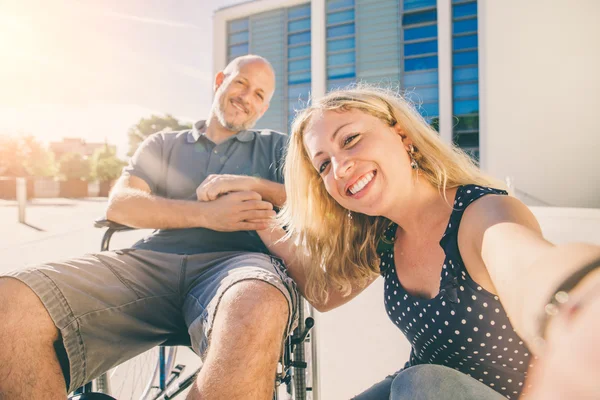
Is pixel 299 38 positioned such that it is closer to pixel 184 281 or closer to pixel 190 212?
pixel 190 212

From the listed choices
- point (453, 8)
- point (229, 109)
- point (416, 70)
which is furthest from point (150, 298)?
point (453, 8)

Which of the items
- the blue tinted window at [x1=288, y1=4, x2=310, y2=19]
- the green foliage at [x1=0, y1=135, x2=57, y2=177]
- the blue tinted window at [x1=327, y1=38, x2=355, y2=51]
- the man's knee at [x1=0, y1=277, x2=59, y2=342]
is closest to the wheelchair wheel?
the man's knee at [x1=0, y1=277, x2=59, y2=342]

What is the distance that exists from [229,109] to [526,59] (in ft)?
42.8

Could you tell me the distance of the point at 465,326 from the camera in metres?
0.86

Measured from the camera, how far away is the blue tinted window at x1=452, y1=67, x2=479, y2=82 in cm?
1232

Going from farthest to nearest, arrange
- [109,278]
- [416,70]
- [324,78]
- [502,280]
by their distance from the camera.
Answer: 1. [324,78]
2. [416,70]
3. [109,278]
4. [502,280]

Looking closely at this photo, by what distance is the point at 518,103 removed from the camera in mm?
11789

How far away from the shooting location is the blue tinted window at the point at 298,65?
1398 cm

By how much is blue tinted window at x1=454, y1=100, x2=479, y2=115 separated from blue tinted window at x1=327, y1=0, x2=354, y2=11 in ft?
17.5

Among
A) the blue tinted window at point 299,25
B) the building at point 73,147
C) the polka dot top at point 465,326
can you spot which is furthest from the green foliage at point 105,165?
the polka dot top at point 465,326

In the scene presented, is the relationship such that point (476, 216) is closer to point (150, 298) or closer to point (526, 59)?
point (150, 298)

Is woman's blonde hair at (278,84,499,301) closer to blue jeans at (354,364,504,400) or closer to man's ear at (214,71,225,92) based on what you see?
blue jeans at (354,364,504,400)

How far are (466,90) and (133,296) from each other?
13.4 meters

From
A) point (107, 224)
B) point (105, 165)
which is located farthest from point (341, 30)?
point (105, 165)
